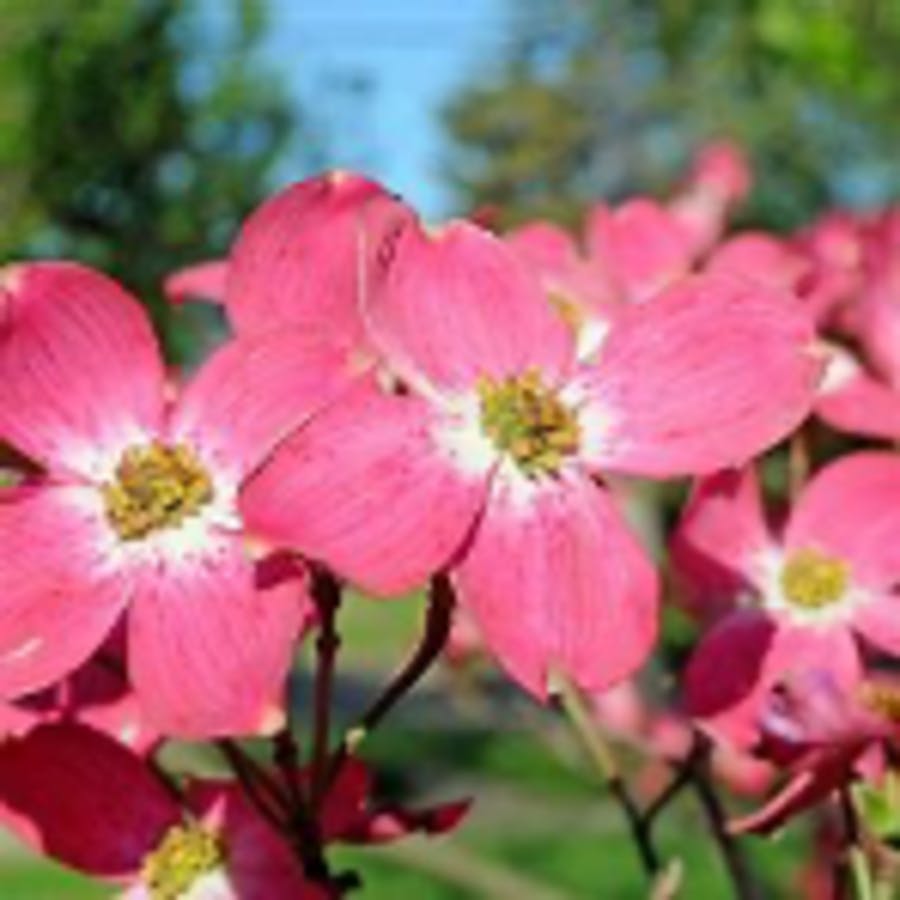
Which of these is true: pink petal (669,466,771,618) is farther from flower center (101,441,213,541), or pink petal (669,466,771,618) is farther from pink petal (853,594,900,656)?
flower center (101,441,213,541)

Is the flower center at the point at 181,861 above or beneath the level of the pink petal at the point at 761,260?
beneath

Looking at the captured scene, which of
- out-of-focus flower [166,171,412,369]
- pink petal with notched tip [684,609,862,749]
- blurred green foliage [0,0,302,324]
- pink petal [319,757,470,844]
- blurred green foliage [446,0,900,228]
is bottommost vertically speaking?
blurred green foliage [446,0,900,228]

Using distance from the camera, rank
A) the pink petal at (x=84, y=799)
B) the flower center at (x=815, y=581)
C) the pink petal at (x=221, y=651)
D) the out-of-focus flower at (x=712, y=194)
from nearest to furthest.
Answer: the pink petal at (x=221, y=651) < the pink petal at (x=84, y=799) < the flower center at (x=815, y=581) < the out-of-focus flower at (x=712, y=194)

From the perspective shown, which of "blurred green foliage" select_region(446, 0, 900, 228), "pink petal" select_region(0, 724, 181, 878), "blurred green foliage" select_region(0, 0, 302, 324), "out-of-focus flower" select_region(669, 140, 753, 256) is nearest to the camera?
"pink petal" select_region(0, 724, 181, 878)

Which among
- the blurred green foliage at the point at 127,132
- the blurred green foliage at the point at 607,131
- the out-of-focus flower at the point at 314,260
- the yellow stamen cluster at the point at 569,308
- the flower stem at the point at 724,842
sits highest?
the out-of-focus flower at the point at 314,260

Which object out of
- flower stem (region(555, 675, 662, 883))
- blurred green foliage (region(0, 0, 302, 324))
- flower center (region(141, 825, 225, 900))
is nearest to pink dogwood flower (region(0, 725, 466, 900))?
flower center (region(141, 825, 225, 900))

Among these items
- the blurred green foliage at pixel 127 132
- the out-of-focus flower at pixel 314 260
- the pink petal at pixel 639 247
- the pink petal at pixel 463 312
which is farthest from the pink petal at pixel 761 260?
the blurred green foliage at pixel 127 132

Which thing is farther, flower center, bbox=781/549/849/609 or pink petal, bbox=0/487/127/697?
flower center, bbox=781/549/849/609

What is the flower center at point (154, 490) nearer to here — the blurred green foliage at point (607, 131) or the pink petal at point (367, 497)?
the pink petal at point (367, 497)
